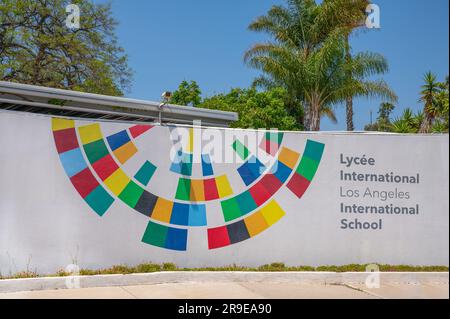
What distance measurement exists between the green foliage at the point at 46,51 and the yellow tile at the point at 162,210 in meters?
14.1

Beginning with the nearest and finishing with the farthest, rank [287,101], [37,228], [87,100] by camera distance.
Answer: [37,228]
[87,100]
[287,101]

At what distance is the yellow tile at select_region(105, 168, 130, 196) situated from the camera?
7.99 meters

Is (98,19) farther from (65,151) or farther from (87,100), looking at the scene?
(65,151)

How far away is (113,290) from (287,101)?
17.4 m

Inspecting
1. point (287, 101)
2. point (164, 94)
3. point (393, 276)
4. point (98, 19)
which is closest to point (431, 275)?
point (393, 276)

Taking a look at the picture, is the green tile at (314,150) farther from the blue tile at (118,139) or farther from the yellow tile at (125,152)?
the blue tile at (118,139)

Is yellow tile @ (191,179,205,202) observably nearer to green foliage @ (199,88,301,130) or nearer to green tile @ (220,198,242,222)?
green tile @ (220,198,242,222)

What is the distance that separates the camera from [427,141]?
25.1 ft

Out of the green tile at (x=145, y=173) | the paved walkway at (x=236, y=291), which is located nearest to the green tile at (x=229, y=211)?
the paved walkway at (x=236, y=291)

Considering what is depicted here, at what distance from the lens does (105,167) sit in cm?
800

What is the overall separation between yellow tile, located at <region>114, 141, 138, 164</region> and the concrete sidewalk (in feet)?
5.90

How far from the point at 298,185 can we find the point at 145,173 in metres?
2.49

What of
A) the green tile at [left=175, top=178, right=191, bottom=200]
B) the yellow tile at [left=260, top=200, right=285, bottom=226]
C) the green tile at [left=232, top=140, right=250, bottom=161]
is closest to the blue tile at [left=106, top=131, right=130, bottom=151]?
the green tile at [left=175, top=178, right=191, bottom=200]

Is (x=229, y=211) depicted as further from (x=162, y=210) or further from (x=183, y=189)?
(x=162, y=210)
